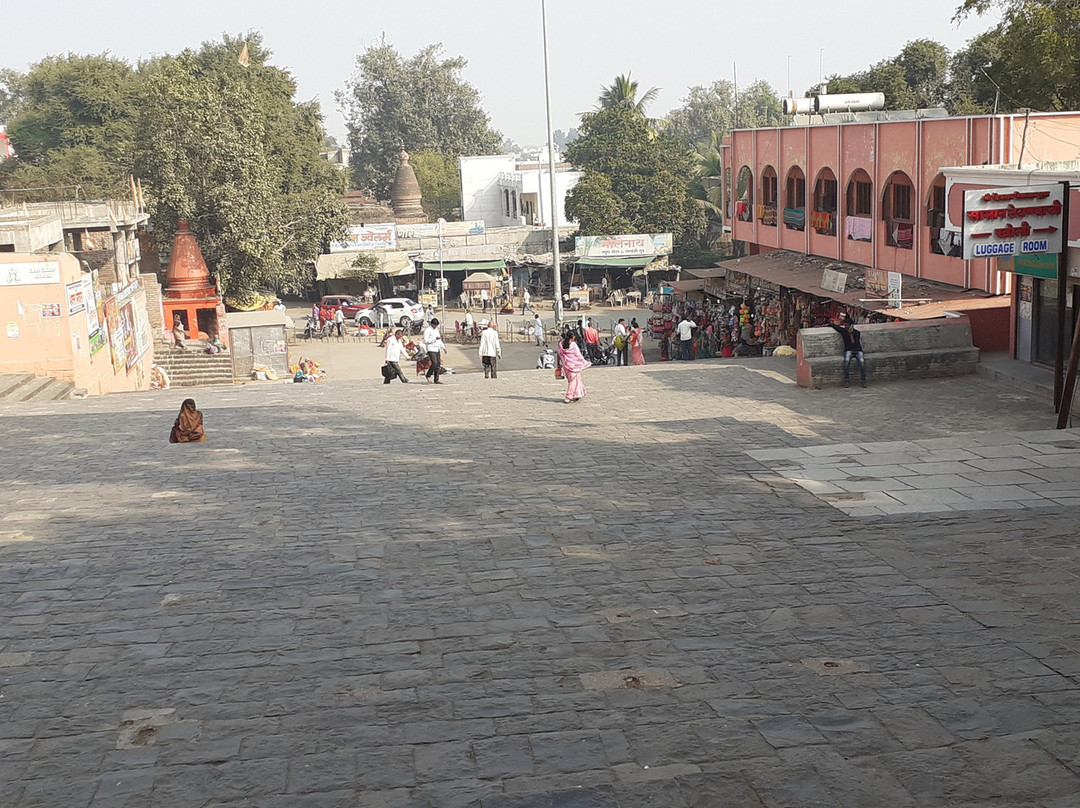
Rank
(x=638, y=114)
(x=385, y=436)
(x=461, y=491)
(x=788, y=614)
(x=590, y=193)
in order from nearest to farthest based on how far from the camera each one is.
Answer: (x=788, y=614) < (x=461, y=491) < (x=385, y=436) < (x=590, y=193) < (x=638, y=114)

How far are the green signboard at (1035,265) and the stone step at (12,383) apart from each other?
16.1 meters

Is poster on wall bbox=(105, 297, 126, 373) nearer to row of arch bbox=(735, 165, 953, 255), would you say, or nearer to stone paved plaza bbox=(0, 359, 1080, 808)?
stone paved plaza bbox=(0, 359, 1080, 808)

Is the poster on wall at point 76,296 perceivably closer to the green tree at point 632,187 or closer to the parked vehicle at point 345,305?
the parked vehicle at point 345,305

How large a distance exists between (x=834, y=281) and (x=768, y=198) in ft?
26.9

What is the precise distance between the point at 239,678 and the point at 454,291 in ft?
154

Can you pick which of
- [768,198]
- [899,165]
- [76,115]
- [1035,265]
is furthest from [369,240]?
[1035,265]

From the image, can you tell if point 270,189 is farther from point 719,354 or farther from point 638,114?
point 638,114

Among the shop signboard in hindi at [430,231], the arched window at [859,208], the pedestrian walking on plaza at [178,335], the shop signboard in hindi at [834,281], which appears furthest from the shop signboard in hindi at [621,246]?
the shop signboard in hindi at [834,281]

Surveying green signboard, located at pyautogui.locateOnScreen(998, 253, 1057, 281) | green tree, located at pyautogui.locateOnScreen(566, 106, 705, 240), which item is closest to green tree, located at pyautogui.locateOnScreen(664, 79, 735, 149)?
green tree, located at pyautogui.locateOnScreen(566, 106, 705, 240)

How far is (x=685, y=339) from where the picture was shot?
88.9ft

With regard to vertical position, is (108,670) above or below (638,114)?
below

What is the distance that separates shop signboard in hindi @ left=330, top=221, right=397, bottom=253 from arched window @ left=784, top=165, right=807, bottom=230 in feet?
86.0

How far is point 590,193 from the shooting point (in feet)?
170

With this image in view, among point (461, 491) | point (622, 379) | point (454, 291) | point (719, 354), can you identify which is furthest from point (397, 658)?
point (454, 291)
